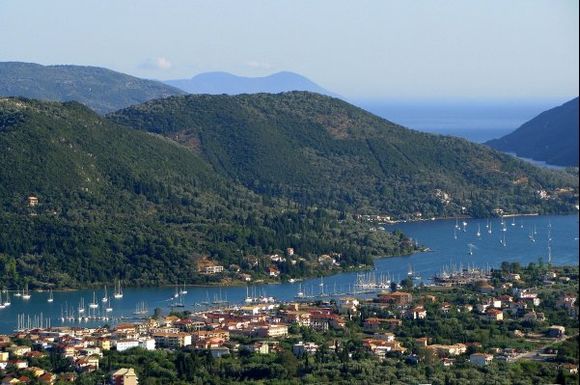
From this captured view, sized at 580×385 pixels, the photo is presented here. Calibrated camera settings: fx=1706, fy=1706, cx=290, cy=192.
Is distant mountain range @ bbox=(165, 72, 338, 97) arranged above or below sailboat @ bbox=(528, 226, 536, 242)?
above

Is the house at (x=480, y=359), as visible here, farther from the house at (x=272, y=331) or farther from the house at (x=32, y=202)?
the house at (x=32, y=202)

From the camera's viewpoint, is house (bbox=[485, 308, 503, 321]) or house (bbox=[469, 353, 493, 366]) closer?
house (bbox=[469, 353, 493, 366])

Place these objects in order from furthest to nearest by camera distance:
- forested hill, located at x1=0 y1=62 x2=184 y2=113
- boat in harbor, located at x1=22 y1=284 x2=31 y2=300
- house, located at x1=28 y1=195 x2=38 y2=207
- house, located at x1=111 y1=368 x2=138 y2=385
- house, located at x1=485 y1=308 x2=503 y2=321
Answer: forested hill, located at x1=0 y1=62 x2=184 y2=113, house, located at x1=28 y1=195 x2=38 y2=207, boat in harbor, located at x1=22 y1=284 x2=31 y2=300, house, located at x1=485 y1=308 x2=503 y2=321, house, located at x1=111 y1=368 x2=138 y2=385

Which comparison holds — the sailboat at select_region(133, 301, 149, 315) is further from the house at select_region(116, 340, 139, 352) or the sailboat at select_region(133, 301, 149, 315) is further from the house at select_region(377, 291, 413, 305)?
the house at select_region(116, 340, 139, 352)

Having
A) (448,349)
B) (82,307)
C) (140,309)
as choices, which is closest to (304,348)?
(448,349)

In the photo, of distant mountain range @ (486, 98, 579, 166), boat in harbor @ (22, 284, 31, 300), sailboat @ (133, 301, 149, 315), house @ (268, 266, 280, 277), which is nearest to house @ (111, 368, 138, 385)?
sailboat @ (133, 301, 149, 315)

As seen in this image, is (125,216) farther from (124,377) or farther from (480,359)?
(124,377)
